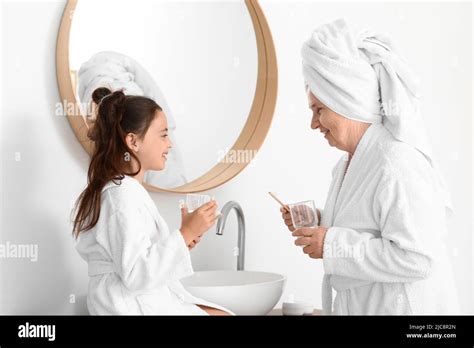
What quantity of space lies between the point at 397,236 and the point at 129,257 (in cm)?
64

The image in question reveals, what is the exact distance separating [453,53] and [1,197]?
6.03 feet

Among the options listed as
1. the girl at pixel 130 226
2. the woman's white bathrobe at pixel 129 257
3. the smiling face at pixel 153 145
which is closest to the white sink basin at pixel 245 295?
the girl at pixel 130 226

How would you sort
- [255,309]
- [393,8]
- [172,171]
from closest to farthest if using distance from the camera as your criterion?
[255,309], [172,171], [393,8]

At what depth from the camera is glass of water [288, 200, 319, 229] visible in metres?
1.75

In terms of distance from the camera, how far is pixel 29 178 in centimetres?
171

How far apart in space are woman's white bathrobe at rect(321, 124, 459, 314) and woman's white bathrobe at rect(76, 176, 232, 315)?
15.6 inches

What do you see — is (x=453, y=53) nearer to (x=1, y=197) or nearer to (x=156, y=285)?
(x=156, y=285)

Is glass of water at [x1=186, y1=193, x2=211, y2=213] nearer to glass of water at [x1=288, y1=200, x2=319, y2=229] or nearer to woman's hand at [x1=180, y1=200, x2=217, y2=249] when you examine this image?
woman's hand at [x1=180, y1=200, x2=217, y2=249]

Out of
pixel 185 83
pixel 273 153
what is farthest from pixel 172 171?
pixel 273 153

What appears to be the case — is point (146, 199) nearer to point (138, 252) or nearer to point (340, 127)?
point (138, 252)

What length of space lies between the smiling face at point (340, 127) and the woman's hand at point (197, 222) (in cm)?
37

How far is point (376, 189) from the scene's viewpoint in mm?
1577

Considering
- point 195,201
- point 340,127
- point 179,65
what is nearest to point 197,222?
point 195,201

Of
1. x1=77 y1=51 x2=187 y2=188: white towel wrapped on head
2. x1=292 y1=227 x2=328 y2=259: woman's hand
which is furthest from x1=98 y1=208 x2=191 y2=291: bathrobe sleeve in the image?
x1=77 y1=51 x2=187 y2=188: white towel wrapped on head
